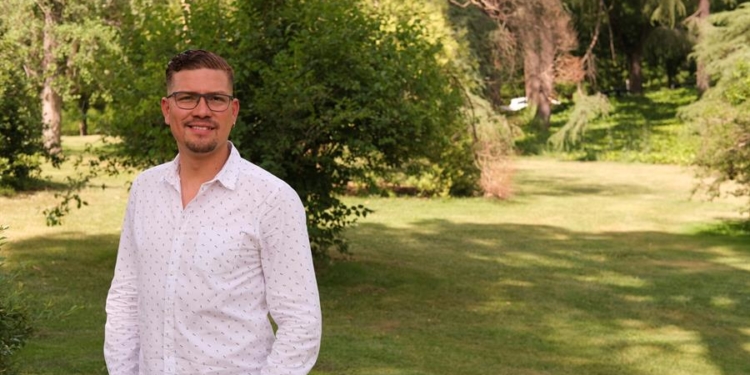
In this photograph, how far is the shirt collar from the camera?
10.7ft

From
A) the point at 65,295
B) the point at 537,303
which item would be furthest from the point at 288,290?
the point at 537,303

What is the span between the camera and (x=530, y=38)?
35.3m

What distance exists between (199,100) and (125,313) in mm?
654

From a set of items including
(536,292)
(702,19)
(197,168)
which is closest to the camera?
(197,168)

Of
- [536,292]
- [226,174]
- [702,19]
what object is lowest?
[536,292]

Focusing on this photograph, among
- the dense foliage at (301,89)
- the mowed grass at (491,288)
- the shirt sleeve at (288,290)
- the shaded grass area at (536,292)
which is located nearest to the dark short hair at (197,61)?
the shirt sleeve at (288,290)

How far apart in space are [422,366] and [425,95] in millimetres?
4532

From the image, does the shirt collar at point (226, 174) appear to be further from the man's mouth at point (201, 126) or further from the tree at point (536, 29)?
the tree at point (536, 29)

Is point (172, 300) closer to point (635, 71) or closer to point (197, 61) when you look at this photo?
point (197, 61)

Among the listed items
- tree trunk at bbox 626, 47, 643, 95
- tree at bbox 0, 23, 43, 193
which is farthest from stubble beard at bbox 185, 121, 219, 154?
tree trunk at bbox 626, 47, 643, 95

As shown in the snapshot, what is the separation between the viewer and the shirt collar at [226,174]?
327 cm

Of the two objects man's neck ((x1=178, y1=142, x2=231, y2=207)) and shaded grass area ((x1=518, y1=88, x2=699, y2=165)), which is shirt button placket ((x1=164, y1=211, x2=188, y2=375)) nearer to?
man's neck ((x1=178, y1=142, x2=231, y2=207))

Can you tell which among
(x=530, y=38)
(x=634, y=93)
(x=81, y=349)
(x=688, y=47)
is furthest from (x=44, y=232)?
(x=634, y=93)

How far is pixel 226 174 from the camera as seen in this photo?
129 inches
